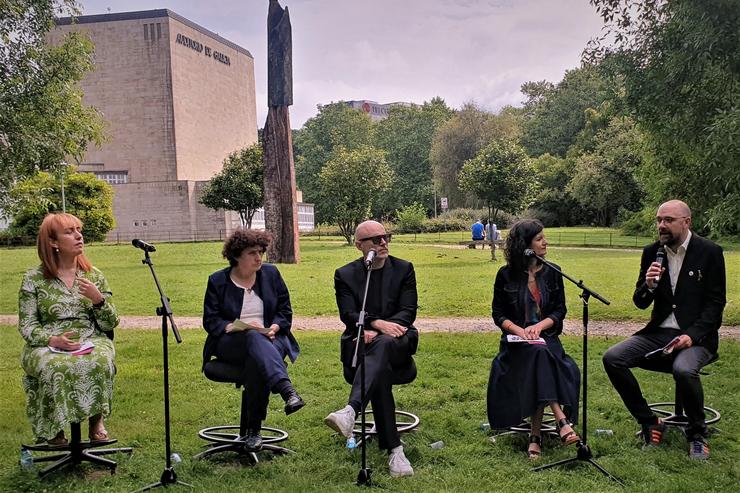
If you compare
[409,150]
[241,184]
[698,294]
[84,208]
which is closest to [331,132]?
[409,150]

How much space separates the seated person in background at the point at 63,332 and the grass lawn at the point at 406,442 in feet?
1.60

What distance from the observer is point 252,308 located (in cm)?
506

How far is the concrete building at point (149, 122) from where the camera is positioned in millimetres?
49719

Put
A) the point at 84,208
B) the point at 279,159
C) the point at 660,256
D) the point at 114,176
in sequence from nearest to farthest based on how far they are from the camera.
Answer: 1. the point at 660,256
2. the point at 279,159
3. the point at 84,208
4. the point at 114,176

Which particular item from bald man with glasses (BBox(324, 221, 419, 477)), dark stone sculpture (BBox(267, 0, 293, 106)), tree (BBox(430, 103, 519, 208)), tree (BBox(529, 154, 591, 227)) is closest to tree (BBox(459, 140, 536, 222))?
dark stone sculpture (BBox(267, 0, 293, 106))

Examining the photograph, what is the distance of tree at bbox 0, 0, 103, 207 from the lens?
8750 mm

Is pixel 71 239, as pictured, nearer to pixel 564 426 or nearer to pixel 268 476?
pixel 268 476

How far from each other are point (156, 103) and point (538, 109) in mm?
37168

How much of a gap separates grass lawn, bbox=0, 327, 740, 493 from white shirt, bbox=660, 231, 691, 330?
86 centimetres

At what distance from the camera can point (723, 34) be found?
7707mm

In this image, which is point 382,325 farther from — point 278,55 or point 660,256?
point 278,55

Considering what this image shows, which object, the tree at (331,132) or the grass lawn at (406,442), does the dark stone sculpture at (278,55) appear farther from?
the tree at (331,132)

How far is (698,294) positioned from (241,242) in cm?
348

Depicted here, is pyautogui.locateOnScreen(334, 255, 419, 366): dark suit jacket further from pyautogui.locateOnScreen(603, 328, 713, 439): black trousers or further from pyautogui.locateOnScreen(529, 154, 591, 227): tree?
pyautogui.locateOnScreen(529, 154, 591, 227): tree
